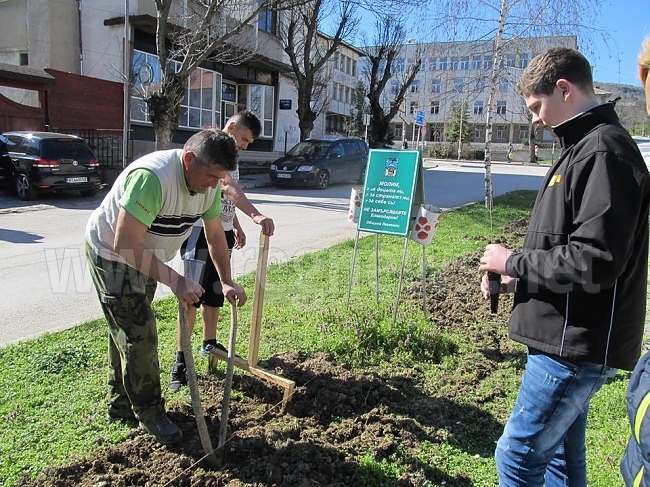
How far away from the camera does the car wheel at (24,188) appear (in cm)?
1267

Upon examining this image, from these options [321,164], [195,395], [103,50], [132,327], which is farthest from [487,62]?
[103,50]

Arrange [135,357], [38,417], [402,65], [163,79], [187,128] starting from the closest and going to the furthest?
[135,357] → [38,417] → [163,79] → [187,128] → [402,65]

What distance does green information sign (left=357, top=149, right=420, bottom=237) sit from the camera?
16.1 ft

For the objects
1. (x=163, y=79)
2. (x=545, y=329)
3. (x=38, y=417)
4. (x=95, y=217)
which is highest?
(x=163, y=79)

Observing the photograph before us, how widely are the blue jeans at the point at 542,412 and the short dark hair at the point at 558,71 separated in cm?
99

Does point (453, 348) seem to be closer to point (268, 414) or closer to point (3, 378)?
point (268, 414)

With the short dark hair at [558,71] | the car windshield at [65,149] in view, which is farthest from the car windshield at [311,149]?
the short dark hair at [558,71]

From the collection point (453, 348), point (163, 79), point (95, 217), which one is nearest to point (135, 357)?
point (95, 217)

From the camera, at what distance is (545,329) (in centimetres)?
189

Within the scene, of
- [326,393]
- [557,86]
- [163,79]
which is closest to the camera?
[557,86]

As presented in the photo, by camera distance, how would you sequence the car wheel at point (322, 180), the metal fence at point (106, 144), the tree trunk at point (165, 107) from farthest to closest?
1. the car wheel at point (322, 180)
2. the metal fence at point (106, 144)
3. the tree trunk at point (165, 107)

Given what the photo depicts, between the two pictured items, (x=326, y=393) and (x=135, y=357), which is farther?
(x=326, y=393)

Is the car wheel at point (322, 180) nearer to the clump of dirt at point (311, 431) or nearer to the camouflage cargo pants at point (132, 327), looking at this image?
the clump of dirt at point (311, 431)

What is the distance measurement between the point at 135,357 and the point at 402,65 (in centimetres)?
3604
